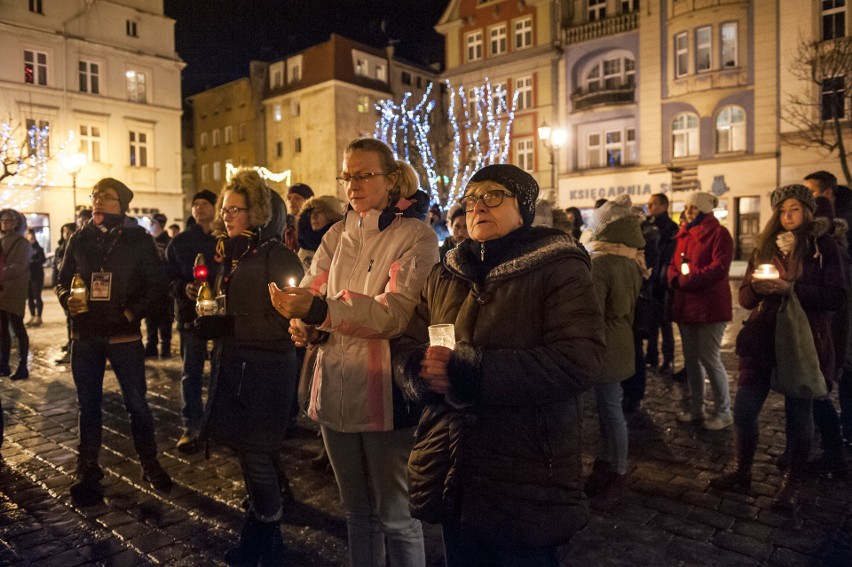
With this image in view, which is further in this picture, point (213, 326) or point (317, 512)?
point (317, 512)

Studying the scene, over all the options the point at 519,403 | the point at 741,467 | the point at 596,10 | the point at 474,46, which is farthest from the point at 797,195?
the point at 474,46

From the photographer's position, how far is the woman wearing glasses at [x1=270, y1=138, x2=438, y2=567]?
278 cm

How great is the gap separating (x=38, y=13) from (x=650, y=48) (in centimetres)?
2793

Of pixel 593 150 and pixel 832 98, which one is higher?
pixel 832 98

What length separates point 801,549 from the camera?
3676 millimetres

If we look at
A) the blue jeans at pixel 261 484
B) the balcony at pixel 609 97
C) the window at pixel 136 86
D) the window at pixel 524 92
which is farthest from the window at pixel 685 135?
the blue jeans at pixel 261 484

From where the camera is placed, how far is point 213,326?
11.5ft

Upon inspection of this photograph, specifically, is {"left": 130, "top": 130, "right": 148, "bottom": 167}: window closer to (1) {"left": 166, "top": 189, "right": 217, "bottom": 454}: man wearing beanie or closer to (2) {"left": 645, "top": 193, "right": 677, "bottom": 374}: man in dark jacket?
(1) {"left": 166, "top": 189, "right": 217, "bottom": 454}: man wearing beanie

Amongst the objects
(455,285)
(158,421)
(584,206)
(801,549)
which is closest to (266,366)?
(455,285)

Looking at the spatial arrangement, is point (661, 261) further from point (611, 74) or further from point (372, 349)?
point (611, 74)

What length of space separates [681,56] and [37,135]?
2881 cm

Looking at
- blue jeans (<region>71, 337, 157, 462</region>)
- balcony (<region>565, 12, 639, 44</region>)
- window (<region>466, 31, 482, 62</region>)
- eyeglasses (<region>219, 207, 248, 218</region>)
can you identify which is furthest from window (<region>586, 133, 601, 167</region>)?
eyeglasses (<region>219, 207, 248, 218</region>)

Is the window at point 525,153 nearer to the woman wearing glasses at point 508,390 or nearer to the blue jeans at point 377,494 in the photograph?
the blue jeans at point 377,494

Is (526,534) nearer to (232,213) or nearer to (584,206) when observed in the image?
(232,213)
